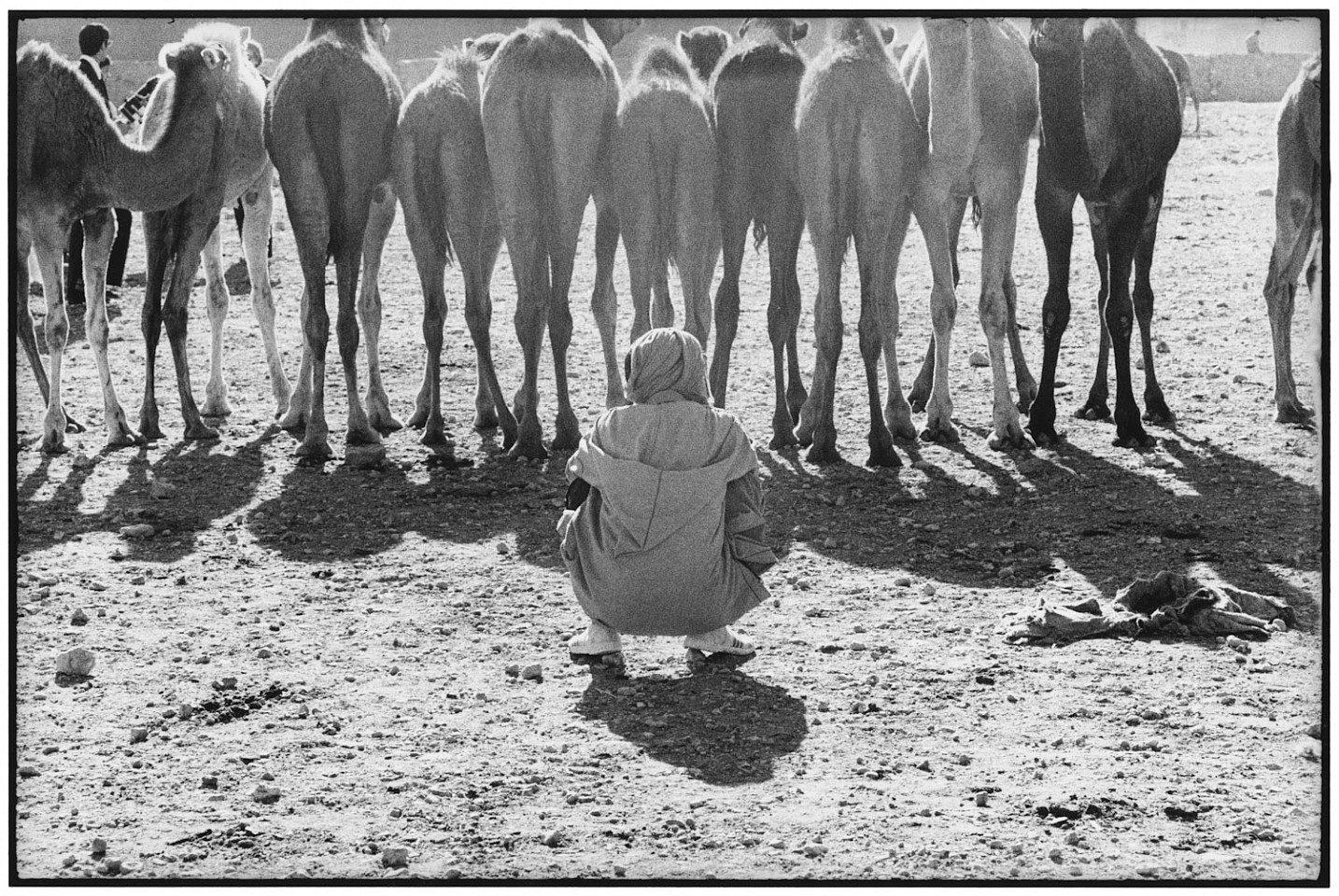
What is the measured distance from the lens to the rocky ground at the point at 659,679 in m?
5.34

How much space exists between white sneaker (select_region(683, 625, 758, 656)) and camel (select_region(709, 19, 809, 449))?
3284mm

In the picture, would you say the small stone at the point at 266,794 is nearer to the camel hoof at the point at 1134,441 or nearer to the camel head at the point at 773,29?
the camel head at the point at 773,29


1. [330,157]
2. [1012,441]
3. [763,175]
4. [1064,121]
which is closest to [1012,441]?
[1012,441]

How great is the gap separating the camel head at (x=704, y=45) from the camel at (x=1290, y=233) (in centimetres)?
309

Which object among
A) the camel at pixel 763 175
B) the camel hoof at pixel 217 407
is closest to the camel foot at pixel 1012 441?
the camel at pixel 763 175

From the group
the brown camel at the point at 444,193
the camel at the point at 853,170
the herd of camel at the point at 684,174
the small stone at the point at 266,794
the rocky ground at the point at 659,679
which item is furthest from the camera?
the brown camel at the point at 444,193

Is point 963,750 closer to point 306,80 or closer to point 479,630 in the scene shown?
point 479,630

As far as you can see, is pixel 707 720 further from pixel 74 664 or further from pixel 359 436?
pixel 359 436

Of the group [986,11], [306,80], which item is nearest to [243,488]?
[306,80]

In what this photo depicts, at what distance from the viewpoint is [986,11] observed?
6152 mm

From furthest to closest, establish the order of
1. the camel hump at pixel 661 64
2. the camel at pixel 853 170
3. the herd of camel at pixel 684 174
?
1. the camel hump at pixel 661 64
2. the herd of camel at pixel 684 174
3. the camel at pixel 853 170

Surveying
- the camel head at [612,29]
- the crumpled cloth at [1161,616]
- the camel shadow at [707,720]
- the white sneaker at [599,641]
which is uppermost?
the camel head at [612,29]

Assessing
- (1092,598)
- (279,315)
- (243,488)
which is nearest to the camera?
(1092,598)

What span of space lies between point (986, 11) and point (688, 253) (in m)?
3.88
